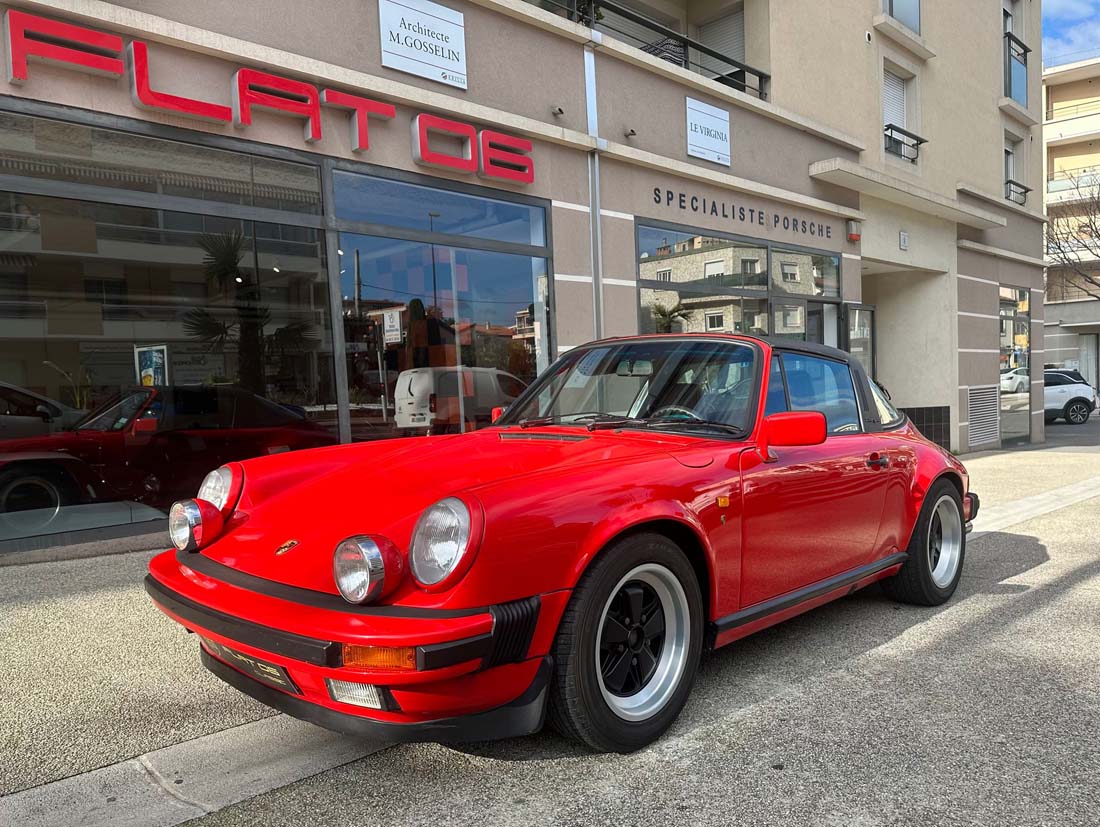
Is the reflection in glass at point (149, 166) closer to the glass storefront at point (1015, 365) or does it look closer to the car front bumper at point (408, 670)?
the car front bumper at point (408, 670)

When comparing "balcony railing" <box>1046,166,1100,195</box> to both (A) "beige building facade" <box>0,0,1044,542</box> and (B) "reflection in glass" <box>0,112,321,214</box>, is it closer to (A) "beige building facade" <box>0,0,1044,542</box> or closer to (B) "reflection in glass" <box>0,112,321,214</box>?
(A) "beige building facade" <box>0,0,1044,542</box>

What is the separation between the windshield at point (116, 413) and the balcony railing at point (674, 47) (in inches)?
258

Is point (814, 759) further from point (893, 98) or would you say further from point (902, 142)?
point (893, 98)

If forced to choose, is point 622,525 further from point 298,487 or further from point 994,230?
point 994,230

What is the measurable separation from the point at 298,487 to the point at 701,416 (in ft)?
5.43

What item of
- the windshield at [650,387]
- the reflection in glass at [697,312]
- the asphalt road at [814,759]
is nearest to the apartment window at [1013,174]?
the reflection in glass at [697,312]

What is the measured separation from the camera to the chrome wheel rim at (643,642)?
8.55 feet

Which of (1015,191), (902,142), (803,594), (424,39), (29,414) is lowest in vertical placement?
(803,594)

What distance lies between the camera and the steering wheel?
10.9ft

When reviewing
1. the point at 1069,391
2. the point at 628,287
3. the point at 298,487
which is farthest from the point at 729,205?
the point at 1069,391

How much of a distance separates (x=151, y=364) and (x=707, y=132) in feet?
23.5

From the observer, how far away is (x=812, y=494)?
11.0 feet

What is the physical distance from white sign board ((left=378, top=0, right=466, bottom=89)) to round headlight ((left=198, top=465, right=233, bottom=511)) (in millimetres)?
5113

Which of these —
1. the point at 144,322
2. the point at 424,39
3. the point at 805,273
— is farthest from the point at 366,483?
the point at 805,273
